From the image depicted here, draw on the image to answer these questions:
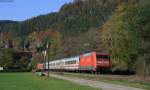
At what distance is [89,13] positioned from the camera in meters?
185

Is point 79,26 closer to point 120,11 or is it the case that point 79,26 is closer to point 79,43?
point 79,43

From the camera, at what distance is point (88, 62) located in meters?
69.0

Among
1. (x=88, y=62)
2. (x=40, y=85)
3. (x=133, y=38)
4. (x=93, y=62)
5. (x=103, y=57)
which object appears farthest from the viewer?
(x=88, y=62)

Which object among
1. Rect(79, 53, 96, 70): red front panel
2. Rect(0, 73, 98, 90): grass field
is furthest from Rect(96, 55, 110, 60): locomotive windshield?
Rect(0, 73, 98, 90): grass field

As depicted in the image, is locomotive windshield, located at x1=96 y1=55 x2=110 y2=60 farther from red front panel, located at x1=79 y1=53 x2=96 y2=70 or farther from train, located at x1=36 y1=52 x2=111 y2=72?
red front panel, located at x1=79 y1=53 x2=96 y2=70

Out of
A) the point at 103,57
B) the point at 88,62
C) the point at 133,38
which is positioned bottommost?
the point at 88,62

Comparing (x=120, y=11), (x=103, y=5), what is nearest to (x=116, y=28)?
(x=120, y=11)

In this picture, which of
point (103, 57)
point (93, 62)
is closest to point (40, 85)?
point (93, 62)

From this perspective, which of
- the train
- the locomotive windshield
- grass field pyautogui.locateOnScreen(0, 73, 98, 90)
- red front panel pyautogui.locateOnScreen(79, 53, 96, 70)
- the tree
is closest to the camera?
grass field pyautogui.locateOnScreen(0, 73, 98, 90)

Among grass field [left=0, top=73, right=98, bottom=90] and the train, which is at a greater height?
the train

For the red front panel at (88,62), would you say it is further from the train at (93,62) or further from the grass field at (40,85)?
the grass field at (40,85)

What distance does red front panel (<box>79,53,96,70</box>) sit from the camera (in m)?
66.3

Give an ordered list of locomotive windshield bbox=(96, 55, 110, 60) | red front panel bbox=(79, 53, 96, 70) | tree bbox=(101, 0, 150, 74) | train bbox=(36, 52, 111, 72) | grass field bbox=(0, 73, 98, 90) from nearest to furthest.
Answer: grass field bbox=(0, 73, 98, 90)
tree bbox=(101, 0, 150, 74)
train bbox=(36, 52, 111, 72)
locomotive windshield bbox=(96, 55, 110, 60)
red front panel bbox=(79, 53, 96, 70)

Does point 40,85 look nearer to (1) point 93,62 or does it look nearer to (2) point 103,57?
(1) point 93,62
